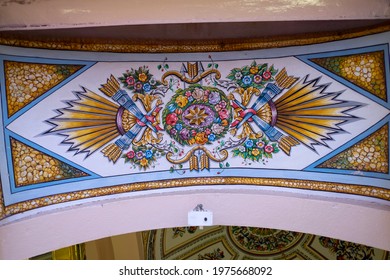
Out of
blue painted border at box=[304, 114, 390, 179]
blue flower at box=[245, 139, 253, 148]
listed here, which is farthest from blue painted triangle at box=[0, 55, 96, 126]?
blue painted border at box=[304, 114, 390, 179]

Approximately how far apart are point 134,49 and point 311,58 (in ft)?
4.06

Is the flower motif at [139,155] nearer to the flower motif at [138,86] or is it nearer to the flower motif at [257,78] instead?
the flower motif at [138,86]

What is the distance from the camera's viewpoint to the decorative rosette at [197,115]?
10.3 feet

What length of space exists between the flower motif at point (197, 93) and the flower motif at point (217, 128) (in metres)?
0.23

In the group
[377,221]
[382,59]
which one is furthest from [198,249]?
[382,59]

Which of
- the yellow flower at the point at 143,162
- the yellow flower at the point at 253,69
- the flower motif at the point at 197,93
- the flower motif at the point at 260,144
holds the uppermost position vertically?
the yellow flower at the point at 253,69

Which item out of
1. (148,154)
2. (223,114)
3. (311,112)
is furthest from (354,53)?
(148,154)

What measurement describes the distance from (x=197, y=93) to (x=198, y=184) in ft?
2.25

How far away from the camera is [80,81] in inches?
118

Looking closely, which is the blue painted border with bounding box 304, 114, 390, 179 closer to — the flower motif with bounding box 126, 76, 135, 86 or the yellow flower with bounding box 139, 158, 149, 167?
the yellow flower with bounding box 139, 158, 149, 167

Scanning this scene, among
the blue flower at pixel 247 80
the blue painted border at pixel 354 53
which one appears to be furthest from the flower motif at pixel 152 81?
the blue painted border at pixel 354 53

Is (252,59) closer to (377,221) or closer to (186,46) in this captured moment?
(186,46)

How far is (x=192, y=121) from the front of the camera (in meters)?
3.18

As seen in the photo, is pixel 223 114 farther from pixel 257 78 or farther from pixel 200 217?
pixel 200 217
